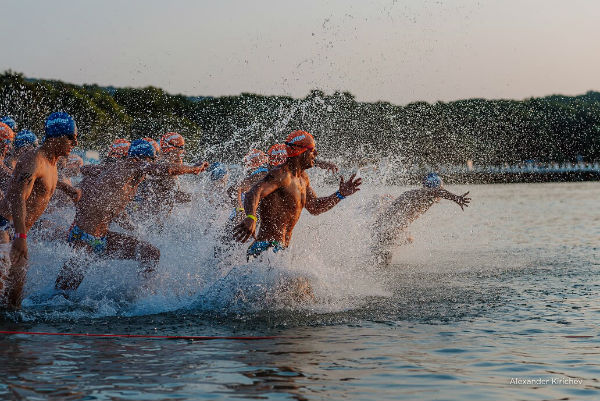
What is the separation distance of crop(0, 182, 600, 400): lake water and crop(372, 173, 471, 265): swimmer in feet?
0.86

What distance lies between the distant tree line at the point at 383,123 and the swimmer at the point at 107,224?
58.3 m

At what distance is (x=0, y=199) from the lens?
31.7 feet

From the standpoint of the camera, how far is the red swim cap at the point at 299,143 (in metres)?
9.38

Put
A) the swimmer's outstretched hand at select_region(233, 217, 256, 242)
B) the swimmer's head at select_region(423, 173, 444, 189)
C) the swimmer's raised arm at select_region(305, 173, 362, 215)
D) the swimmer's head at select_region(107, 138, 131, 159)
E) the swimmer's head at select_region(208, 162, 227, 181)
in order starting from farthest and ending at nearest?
the swimmer's head at select_region(423, 173, 444, 189) → the swimmer's head at select_region(208, 162, 227, 181) → the swimmer's head at select_region(107, 138, 131, 159) → the swimmer's raised arm at select_region(305, 173, 362, 215) → the swimmer's outstretched hand at select_region(233, 217, 256, 242)

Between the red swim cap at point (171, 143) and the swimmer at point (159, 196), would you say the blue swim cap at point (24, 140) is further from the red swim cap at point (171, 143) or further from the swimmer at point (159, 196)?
the red swim cap at point (171, 143)

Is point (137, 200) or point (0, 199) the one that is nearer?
point (0, 199)

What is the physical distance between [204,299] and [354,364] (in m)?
3.17

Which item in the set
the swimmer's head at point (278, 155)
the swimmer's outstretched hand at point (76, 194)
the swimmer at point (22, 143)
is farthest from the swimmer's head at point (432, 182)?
the swimmer at point (22, 143)

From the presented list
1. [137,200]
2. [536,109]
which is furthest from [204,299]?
[536,109]

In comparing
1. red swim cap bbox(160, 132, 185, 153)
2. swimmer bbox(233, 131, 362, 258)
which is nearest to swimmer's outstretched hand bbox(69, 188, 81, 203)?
swimmer bbox(233, 131, 362, 258)

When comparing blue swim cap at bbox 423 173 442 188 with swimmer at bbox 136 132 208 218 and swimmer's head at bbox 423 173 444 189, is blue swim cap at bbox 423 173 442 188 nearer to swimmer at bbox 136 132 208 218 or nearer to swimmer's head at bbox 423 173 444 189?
swimmer's head at bbox 423 173 444 189

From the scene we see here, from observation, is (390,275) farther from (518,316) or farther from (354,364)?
(354,364)

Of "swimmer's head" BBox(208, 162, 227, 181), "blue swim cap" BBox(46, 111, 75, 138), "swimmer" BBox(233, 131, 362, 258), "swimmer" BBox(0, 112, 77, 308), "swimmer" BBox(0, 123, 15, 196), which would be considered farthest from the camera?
"swimmer's head" BBox(208, 162, 227, 181)

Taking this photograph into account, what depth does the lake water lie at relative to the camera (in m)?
6.48
